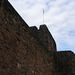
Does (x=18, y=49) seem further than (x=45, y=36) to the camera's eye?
No

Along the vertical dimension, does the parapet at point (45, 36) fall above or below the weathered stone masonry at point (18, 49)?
above

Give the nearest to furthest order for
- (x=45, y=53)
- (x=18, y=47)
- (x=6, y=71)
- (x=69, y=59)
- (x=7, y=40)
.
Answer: (x=6, y=71) < (x=7, y=40) < (x=18, y=47) < (x=45, y=53) < (x=69, y=59)

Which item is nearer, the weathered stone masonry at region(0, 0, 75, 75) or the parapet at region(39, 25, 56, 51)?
the weathered stone masonry at region(0, 0, 75, 75)

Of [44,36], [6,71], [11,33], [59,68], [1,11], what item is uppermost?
[44,36]

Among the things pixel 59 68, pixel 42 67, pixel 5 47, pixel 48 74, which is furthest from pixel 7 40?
pixel 59 68

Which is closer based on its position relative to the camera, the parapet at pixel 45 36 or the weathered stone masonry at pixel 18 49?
the weathered stone masonry at pixel 18 49

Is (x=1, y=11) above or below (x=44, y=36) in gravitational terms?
below

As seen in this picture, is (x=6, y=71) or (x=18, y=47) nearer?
(x=6, y=71)

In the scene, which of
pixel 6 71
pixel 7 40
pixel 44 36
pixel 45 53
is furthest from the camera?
pixel 44 36

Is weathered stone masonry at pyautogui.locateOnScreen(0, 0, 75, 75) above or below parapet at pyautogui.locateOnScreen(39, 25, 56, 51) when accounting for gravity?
below

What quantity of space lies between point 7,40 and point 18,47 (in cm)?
63

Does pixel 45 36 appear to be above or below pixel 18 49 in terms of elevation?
above

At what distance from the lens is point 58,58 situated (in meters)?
8.34

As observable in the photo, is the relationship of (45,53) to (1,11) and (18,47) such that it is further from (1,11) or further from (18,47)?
(1,11)
